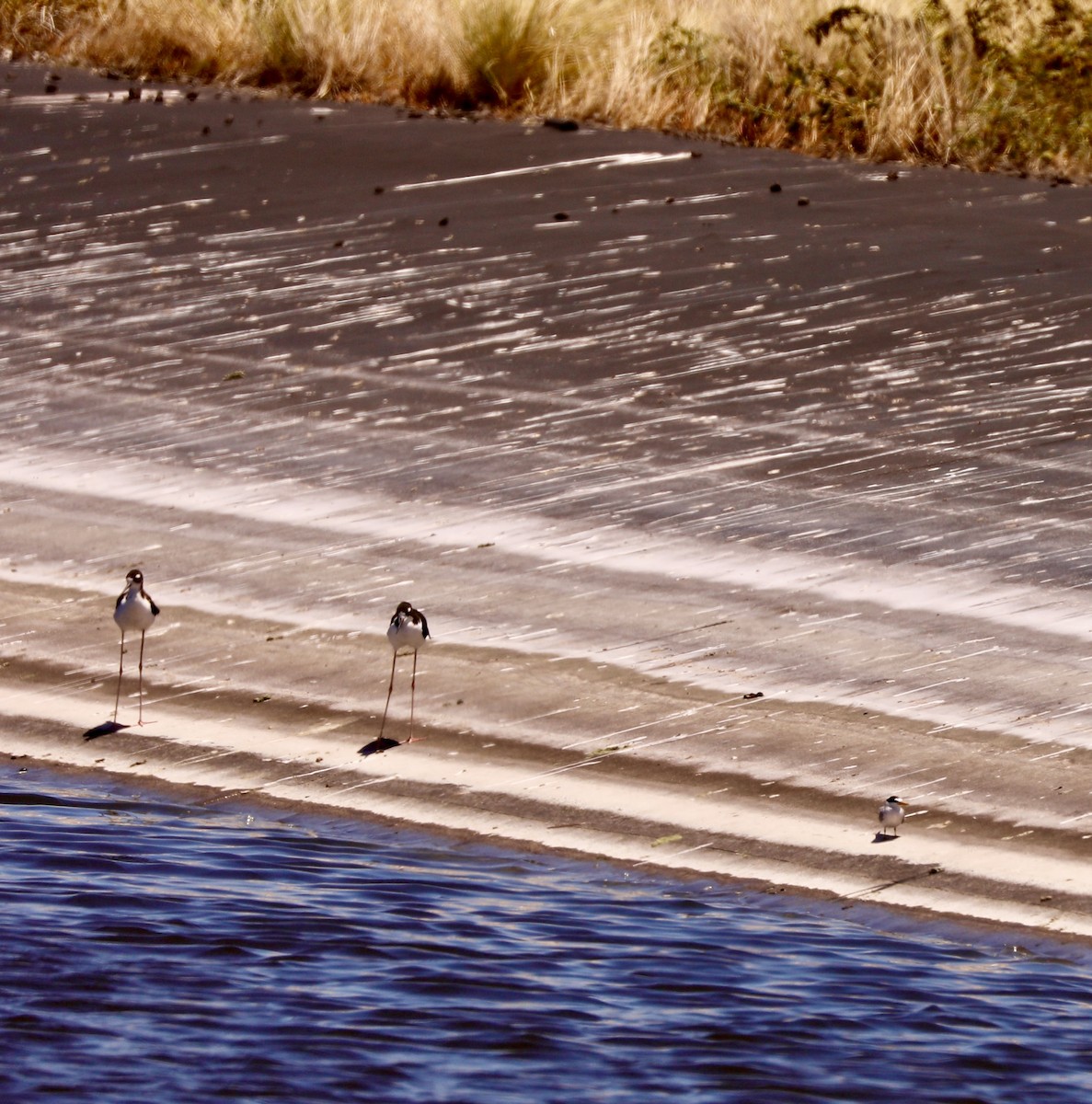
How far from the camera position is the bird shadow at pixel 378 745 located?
31.5ft

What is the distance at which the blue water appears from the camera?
692 cm

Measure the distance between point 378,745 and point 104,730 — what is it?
128 cm

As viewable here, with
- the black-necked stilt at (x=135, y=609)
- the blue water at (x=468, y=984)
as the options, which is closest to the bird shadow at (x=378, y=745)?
the blue water at (x=468, y=984)

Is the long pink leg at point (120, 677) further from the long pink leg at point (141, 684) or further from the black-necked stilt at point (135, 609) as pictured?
the black-necked stilt at point (135, 609)

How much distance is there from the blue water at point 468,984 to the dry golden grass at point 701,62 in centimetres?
1187

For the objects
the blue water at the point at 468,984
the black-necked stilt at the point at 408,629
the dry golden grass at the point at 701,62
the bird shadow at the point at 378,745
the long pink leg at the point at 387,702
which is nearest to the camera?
the blue water at the point at 468,984

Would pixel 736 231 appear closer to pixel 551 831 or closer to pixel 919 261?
pixel 919 261

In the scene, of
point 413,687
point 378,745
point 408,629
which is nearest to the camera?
point 408,629

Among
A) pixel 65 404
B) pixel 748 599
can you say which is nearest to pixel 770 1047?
pixel 748 599

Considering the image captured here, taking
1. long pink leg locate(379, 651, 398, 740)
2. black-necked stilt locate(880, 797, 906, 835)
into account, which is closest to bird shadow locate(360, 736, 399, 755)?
long pink leg locate(379, 651, 398, 740)

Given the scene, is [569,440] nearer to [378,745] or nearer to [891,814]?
[378,745]

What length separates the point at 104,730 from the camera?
9922 millimetres

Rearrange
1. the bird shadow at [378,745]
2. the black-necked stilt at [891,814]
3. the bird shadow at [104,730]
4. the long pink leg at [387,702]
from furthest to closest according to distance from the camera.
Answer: the bird shadow at [104,730]
the long pink leg at [387,702]
the bird shadow at [378,745]
the black-necked stilt at [891,814]

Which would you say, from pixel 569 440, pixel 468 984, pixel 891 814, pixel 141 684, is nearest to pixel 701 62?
pixel 569 440
